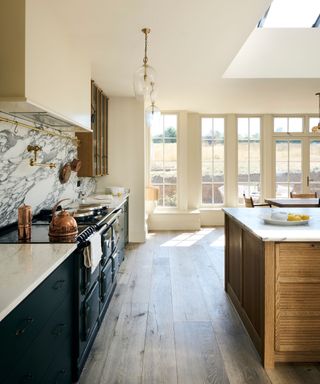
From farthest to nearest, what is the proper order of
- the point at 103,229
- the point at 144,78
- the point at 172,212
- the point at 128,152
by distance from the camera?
the point at 172,212, the point at 128,152, the point at 103,229, the point at 144,78

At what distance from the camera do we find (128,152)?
5.80 meters

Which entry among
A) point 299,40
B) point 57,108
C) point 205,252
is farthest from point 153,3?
point 205,252

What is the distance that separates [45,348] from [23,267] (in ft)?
1.22

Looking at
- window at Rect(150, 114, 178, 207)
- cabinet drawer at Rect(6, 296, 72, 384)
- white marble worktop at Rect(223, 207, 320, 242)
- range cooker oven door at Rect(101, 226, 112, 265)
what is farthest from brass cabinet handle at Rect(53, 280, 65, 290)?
window at Rect(150, 114, 178, 207)

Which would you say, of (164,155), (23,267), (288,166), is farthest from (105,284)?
(288,166)

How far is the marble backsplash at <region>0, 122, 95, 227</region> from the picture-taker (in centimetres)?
236

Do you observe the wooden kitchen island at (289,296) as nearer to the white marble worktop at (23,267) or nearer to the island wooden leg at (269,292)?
the island wooden leg at (269,292)

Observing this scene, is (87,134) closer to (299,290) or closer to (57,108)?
(57,108)

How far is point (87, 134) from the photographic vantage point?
436cm

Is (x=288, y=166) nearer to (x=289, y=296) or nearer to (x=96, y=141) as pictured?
(x=96, y=141)

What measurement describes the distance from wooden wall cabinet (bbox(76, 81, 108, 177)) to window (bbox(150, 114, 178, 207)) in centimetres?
195

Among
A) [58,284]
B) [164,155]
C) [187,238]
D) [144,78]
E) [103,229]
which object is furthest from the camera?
[164,155]

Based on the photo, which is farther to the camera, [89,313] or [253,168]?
[253,168]

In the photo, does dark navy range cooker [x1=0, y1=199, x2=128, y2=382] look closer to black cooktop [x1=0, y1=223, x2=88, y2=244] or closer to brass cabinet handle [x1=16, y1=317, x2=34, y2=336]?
black cooktop [x1=0, y1=223, x2=88, y2=244]
